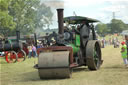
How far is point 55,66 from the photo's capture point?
23.0ft

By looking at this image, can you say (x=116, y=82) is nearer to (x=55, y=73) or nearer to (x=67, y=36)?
(x=55, y=73)

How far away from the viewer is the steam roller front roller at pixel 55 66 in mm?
7020

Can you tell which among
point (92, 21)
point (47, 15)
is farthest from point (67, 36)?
point (47, 15)

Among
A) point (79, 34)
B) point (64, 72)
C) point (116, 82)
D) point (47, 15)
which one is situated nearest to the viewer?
point (116, 82)

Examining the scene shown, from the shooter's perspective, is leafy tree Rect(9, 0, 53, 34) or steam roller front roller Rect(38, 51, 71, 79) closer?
steam roller front roller Rect(38, 51, 71, 79)

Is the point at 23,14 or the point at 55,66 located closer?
the point at 55,66

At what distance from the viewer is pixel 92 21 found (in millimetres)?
9992

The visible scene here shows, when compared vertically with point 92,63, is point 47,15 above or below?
above

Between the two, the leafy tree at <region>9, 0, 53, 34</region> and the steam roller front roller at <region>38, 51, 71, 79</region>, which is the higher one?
the leafy tree at <region>9, 0, 53, 34</region>

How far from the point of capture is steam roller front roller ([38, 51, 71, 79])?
23.0ft

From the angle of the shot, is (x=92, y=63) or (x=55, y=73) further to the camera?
(x=92, y=63)

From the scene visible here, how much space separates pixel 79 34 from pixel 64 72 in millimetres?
2315

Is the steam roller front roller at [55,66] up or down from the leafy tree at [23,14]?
down

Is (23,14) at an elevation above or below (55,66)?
above
